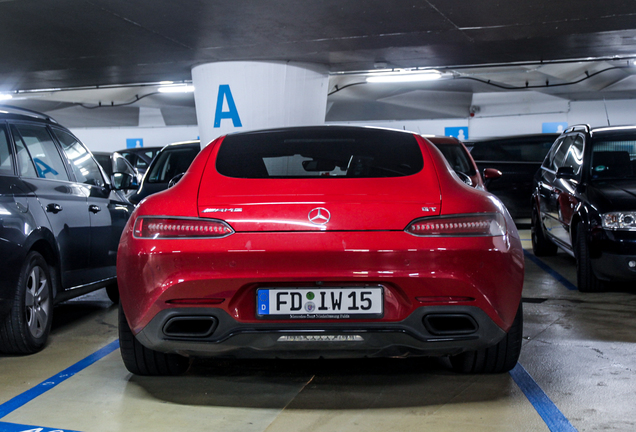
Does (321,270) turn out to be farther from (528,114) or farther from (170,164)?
(528,114)

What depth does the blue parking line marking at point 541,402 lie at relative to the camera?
2967 millimetres

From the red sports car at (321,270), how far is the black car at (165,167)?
6.11 meters

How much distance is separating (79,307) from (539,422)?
14.3ft

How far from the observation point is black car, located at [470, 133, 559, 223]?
12.1m

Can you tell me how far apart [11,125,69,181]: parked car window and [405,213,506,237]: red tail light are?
278 cm

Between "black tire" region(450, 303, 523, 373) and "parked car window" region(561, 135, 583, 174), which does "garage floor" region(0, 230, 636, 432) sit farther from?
"parked car window" region(561, 135, 583, 174)

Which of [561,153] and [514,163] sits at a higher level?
[561,153]

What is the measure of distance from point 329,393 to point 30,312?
2.05m

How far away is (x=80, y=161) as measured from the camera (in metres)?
5.48

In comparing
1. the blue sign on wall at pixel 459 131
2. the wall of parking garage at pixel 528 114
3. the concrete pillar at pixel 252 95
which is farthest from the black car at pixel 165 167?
the blue sign on wall at pixel 459 131

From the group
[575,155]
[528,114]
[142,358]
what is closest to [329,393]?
[142,358]

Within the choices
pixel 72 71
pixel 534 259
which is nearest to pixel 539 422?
pixel 534 259

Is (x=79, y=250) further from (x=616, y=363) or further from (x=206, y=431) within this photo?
(x=616, y=363)

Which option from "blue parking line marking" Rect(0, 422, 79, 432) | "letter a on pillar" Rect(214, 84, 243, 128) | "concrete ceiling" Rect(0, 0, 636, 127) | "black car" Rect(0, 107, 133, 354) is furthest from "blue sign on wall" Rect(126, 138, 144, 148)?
"blue parking line marking" Rect(0, 422, 79, 432)
